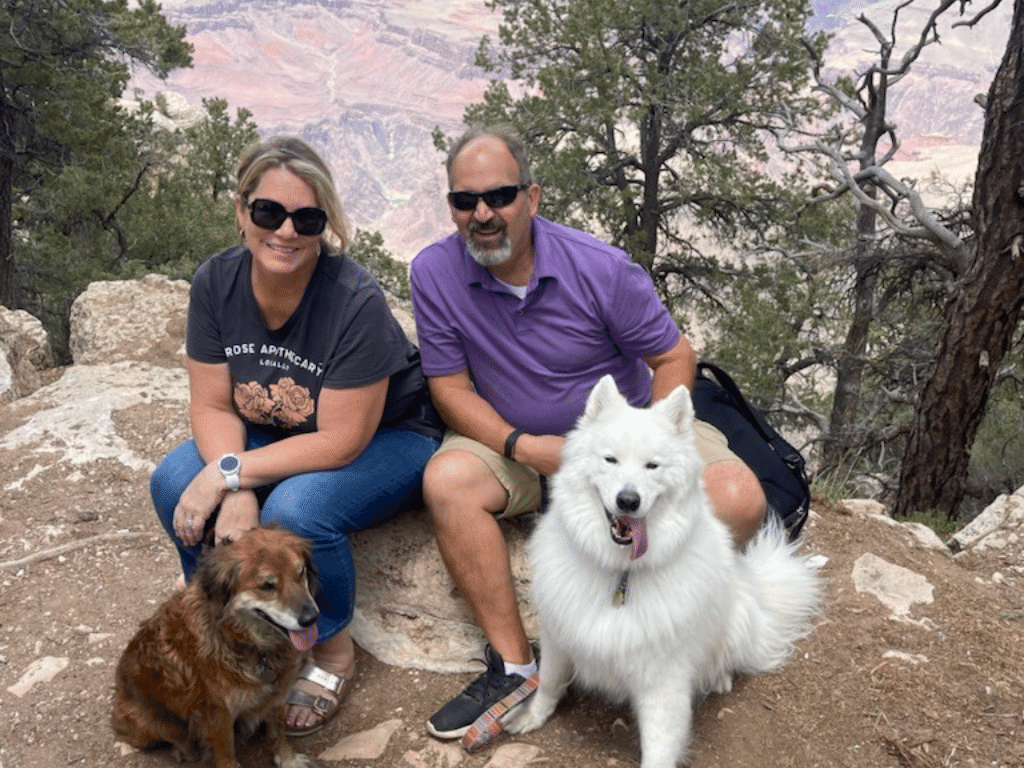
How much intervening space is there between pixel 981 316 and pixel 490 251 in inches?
201

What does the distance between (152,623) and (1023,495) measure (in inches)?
219

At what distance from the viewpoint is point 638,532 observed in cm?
261

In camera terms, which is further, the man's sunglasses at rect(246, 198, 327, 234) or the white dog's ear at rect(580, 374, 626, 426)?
the man's sunglasses at rect(246, 198, 327, 234)

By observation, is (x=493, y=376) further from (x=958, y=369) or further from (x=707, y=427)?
(x=958, y=369)

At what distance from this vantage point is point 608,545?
8.78 ft

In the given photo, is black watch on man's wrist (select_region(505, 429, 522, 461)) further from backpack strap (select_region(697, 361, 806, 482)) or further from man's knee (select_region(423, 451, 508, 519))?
backpack strap (select_region(697, 361, 806, 482))

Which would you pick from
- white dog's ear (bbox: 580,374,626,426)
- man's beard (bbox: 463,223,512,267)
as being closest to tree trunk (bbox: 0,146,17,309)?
man's beard (bbox: 463,223,512,267)

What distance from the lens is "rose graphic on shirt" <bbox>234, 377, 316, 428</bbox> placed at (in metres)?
3.09

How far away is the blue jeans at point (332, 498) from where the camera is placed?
2.91 meters

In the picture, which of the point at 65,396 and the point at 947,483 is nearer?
the point at 65,396

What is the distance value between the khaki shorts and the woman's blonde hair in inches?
37.8

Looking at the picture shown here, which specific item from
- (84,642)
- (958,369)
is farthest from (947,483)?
(84,642)

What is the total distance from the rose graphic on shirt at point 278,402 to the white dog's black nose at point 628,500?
129 cm

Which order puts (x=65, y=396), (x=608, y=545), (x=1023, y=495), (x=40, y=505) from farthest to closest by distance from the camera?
(x=65, y=396) < (x=1023, y=495) < (x=40, y=505) < (x=608, y=545)
